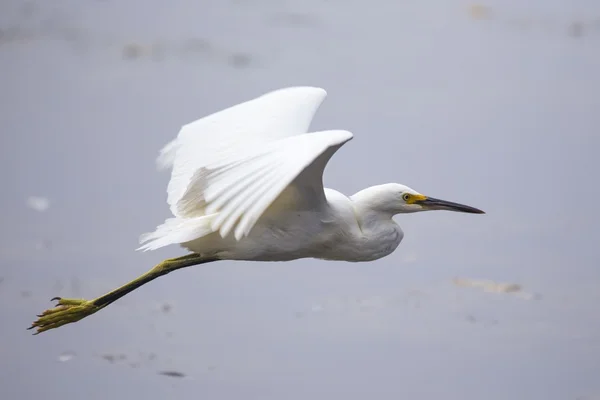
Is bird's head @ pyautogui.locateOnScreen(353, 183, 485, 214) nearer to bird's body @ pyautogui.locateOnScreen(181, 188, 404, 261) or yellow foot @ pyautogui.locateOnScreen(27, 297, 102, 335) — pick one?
bird's body @ pyautogui.locateOnScreen(181, 188, 404, 261)

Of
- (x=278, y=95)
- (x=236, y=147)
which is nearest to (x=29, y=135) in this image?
(x=278, y=95)

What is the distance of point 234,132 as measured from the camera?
14.2 feet

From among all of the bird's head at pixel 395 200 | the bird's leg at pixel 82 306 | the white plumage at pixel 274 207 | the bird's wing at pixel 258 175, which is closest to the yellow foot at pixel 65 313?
the bird's leg at pixel 82 306

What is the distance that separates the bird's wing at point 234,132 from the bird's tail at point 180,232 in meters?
0.07

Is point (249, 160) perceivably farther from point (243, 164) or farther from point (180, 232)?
point (180, 232)

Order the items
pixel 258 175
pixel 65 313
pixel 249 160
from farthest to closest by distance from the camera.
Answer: pixel 65 313 < pixel 249 160 < pixel 258 175

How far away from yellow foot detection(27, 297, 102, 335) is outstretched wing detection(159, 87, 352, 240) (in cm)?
51

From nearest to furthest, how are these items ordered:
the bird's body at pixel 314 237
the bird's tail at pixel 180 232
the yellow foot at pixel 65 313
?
the bird's tail at pixel 180 232 → the bird's body at pixel 314 237 → the yellow foot at pixel 65 313

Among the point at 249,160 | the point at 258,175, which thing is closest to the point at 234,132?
the point at 249,160

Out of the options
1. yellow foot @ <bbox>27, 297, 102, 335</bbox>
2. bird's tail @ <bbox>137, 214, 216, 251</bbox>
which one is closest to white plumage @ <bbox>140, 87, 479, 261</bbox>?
bird's tail @ <bbox>137, 214, 216, 251</bbox>

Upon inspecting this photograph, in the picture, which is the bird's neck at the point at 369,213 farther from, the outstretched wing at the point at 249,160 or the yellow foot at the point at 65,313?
the yellow foot at the point at 65,313

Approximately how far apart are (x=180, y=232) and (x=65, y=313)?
676mm

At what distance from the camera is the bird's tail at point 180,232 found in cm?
393

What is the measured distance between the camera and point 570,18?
33.9 ft
